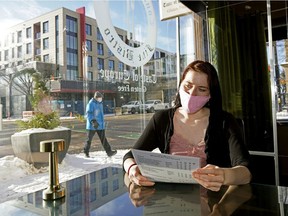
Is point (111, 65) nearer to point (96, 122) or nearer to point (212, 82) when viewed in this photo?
point (96, 122)

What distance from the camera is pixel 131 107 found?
2.84 meters

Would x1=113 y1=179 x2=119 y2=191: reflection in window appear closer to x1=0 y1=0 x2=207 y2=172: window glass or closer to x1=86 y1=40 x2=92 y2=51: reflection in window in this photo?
x1=0 y1=0 x2=207 y2=172: window glass

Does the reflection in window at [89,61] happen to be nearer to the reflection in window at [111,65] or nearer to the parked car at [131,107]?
the reflection in window at [111,65]

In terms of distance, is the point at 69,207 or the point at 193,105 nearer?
the point at 69,207

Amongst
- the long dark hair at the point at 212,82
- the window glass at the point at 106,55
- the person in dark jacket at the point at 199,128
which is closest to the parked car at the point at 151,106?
the window glass at the point at 106,55

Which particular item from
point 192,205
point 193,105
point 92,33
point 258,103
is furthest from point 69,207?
point 258,103

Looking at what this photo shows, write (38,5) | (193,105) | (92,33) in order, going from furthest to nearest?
1. (92,33)
2. (38,5)
3. (193,105)

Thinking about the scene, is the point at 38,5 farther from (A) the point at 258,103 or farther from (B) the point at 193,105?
(A) the point at 258,103

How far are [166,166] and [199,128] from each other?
0.40 m

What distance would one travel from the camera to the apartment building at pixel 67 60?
1.84 meters

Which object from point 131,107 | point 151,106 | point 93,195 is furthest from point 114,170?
point 151,106

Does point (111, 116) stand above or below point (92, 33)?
below

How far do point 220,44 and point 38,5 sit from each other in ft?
6.08

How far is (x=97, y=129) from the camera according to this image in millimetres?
2738
